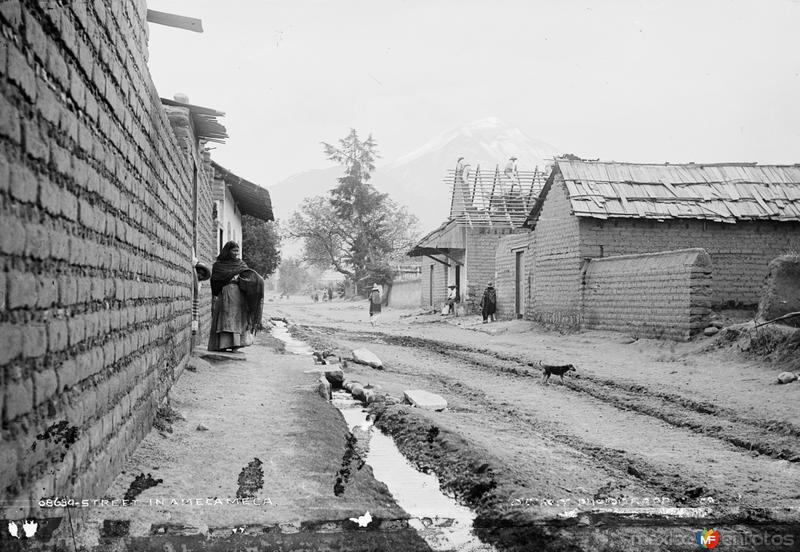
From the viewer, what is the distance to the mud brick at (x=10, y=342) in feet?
6.30

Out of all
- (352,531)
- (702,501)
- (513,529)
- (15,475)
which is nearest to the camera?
(15,475)

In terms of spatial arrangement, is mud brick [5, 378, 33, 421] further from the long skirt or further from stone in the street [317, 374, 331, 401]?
the long skirt

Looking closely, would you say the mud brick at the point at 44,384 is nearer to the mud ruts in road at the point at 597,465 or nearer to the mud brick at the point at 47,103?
the mud brick at the point at 47,103

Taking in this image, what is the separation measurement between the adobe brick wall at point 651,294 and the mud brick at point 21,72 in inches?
450

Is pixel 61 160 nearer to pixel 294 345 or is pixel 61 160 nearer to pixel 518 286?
pixel 294 345

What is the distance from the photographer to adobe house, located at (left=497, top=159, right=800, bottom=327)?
15.2 metres

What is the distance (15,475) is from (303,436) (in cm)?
312

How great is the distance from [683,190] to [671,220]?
1.26 m

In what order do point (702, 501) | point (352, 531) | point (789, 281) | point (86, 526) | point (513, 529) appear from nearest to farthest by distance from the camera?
point (86, 526), point (352, 531), point (513, 529), point (702, 501), point (789, 281)

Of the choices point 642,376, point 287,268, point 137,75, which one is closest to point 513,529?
point 137,75

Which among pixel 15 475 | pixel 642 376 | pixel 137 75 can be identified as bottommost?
pixel 642 376

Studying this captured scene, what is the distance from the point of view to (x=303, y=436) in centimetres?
502

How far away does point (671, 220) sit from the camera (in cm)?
1540

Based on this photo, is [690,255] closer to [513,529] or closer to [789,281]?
[789,281]
